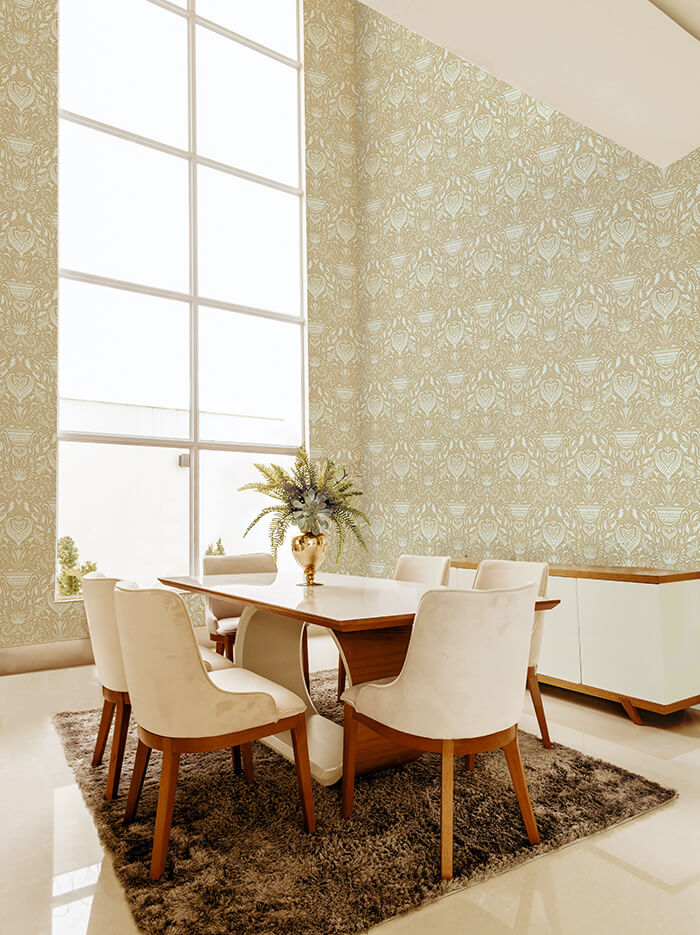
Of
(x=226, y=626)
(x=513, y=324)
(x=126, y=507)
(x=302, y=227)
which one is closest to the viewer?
(x=226, y=626)

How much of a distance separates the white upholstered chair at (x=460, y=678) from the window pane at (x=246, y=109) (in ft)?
18.0

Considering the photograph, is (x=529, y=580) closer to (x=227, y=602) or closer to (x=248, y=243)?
(x=227, y=602)

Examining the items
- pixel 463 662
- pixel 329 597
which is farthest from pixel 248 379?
pixel 463 662

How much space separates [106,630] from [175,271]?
13.2 feet

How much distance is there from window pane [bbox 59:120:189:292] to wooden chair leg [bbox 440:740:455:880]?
476 cm

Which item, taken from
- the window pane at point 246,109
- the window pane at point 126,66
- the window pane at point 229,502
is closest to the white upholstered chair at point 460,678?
the window pane at point 229,502

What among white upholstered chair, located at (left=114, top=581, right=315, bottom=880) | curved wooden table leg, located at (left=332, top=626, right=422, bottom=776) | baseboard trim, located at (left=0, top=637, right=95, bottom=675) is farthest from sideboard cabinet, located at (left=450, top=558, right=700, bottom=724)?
baseboard trim, located at (left=0, top=637, right=95, bottom=675)

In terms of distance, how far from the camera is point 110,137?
5523mm

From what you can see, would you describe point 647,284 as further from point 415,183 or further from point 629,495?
point 415,183

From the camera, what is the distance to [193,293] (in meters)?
5.82

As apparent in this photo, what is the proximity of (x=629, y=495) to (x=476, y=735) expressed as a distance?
2.63 meters

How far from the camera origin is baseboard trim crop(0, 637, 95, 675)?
471 cm

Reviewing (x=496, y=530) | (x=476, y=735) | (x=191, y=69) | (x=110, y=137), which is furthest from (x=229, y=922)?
(x=191, y=69)

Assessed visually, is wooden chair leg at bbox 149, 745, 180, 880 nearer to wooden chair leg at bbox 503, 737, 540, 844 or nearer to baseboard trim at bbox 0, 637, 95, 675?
wooden chair leg at bbox 503, 737, 540, 844
